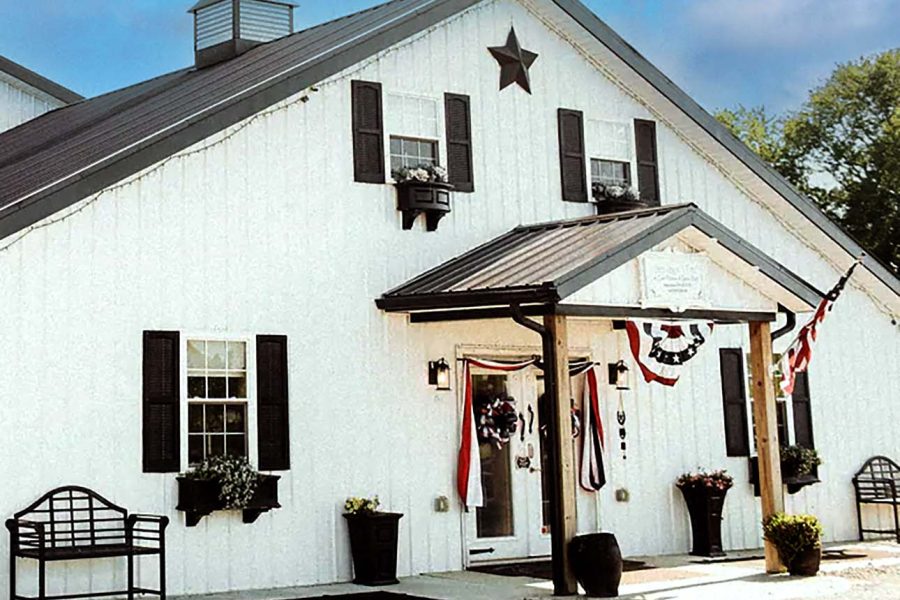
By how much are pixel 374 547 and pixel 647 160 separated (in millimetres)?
5994

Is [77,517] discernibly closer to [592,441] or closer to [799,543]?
[592,441]

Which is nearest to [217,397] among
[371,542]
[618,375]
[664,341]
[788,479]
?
[371,542]

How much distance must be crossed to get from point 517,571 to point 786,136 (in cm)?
2280

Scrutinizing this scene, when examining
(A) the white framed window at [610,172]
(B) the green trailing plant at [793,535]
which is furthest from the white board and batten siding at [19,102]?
(B) the green trailing plant at [793,535]

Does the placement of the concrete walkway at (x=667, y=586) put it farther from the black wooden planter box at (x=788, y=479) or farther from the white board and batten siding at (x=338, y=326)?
the black wooden planter box at (x=788, y=479)

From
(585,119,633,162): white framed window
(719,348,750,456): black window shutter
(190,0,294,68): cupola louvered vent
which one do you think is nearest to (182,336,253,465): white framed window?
(585,119,633,162): white framed window

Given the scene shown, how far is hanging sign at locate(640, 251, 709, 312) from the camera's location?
12719 mm

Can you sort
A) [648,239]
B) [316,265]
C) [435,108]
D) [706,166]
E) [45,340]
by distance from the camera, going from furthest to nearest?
[706,166], [435,108], [316,265], [648,239], [45,340]

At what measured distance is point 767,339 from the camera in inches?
543

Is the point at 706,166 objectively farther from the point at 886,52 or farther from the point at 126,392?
the point at 886,52

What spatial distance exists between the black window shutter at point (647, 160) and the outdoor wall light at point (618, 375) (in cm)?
205

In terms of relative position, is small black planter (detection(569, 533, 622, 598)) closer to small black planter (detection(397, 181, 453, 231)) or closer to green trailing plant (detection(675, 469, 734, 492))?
green trailing plant (detection(675, 469, 734, 492))

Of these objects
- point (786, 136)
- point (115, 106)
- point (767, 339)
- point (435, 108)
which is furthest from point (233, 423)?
point (786, 136)

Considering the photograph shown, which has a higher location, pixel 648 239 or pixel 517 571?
pixel 648 239
